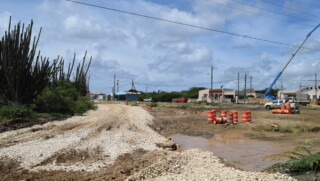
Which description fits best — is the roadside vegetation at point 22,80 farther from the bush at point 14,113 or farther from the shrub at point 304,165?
the shrub at point 304,165

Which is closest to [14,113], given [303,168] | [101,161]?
[101,161]

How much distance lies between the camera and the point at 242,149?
13258mm

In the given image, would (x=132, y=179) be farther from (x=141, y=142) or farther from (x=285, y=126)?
(x=285, y=126)

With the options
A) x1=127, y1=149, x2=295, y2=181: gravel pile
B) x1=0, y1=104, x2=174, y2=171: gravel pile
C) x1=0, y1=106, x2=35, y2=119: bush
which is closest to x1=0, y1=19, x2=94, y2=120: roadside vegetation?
x1=0, y1=106, x2=35, y2=119: bush

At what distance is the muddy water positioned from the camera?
411 inches

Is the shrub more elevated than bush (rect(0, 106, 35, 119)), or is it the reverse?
bush (rect(0, 106, 35, 119))

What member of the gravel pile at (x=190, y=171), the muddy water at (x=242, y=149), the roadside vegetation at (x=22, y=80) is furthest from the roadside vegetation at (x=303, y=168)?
the roadside vegetation at (x=22, y=80)

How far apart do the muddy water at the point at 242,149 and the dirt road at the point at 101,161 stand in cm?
176

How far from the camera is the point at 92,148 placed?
10852 millimetres

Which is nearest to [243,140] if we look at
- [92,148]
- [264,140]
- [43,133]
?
[264,140]

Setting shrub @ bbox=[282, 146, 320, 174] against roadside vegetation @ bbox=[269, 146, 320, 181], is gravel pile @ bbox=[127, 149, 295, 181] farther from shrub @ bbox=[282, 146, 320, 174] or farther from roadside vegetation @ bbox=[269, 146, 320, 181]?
shrub @ bbox=[282, 146, 320, 174]

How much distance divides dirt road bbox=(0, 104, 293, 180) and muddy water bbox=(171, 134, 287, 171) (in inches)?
69.3

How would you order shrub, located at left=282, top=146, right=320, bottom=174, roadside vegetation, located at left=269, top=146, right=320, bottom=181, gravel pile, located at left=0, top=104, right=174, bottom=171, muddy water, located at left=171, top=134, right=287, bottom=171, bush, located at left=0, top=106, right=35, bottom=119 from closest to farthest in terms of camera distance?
roadside vegetation, located at left=269, top=146, right=320, bottom=181 < shrub, located at left=282, top=146, right=320, bottom=174 < gravel pile, located at left=0, top=104, right=174, bottom=171 < muddy water, located at left=171, top=134, right=287, bottom=171 < bush, located at left=0, top=106, right=35, bottom=119

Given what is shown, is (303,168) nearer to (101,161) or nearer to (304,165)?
(304,165)
